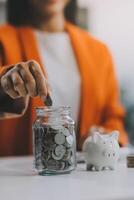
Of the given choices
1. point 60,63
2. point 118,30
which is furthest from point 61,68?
point 118,30

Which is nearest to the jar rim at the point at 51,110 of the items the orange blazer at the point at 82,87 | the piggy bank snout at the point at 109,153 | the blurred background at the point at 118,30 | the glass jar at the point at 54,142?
the glass jar at the point at 54,142

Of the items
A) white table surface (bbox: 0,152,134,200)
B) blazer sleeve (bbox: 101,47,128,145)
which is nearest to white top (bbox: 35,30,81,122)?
blazer sleeve (bbox: 101,47,128,145)

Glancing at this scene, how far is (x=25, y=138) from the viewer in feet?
5.54

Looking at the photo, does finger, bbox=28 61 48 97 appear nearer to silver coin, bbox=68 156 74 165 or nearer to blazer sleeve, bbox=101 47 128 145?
silver coin, bbox=68 156 74 165

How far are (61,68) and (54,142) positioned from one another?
99 cm

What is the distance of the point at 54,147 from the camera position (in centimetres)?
80

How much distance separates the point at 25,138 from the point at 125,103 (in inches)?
19.2

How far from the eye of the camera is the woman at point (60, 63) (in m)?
1.69

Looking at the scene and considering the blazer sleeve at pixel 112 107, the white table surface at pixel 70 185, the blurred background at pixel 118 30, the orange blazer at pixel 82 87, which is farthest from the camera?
the blurred background at pixel 118 30

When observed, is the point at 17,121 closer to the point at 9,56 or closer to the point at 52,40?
the point at 9,56

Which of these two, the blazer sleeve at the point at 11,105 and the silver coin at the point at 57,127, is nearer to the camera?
the silver coin at the point at 57,127

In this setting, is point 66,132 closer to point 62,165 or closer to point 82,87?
point 62,165

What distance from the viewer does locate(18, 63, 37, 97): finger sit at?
0.82 metres

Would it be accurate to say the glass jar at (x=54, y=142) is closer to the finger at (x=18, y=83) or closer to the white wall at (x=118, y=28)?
the finger at (x=18, y=83)
